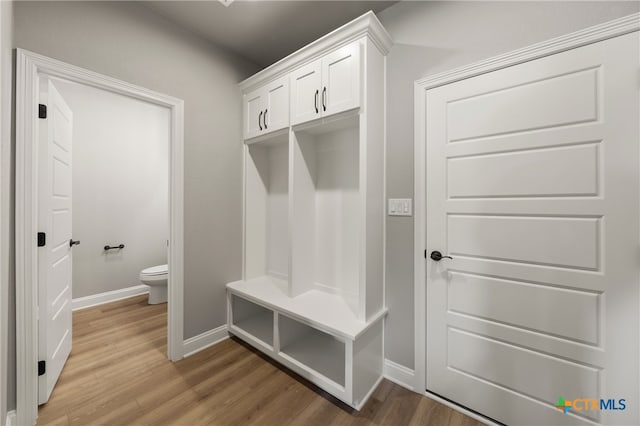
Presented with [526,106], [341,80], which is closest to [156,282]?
[341,80]

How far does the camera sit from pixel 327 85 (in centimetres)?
175

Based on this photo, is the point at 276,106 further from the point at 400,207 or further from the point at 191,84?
the point at 400,207

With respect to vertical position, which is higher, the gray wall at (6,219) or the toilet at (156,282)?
the gray wall at (6,219)

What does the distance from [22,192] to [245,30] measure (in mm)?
1952

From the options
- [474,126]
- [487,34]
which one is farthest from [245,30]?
[474,126]

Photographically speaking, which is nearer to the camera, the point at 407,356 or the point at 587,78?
the point at 587,78

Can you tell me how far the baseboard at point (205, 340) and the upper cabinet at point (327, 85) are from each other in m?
1.99

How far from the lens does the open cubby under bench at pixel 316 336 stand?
154 cm

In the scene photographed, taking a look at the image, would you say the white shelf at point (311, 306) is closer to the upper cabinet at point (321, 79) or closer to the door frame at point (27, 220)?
the door frame at point (27, 220)

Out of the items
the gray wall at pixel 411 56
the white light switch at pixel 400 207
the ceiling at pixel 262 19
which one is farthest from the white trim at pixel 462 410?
the ceiling at pixel 262 19

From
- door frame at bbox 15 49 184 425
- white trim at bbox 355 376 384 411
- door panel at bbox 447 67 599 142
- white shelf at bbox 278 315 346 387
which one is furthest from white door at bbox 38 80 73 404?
door panel at bbox 447 67 599 142

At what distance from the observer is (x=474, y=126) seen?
148 centimetres

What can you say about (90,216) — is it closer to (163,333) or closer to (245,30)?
(163,333)

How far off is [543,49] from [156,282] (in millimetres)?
4045
